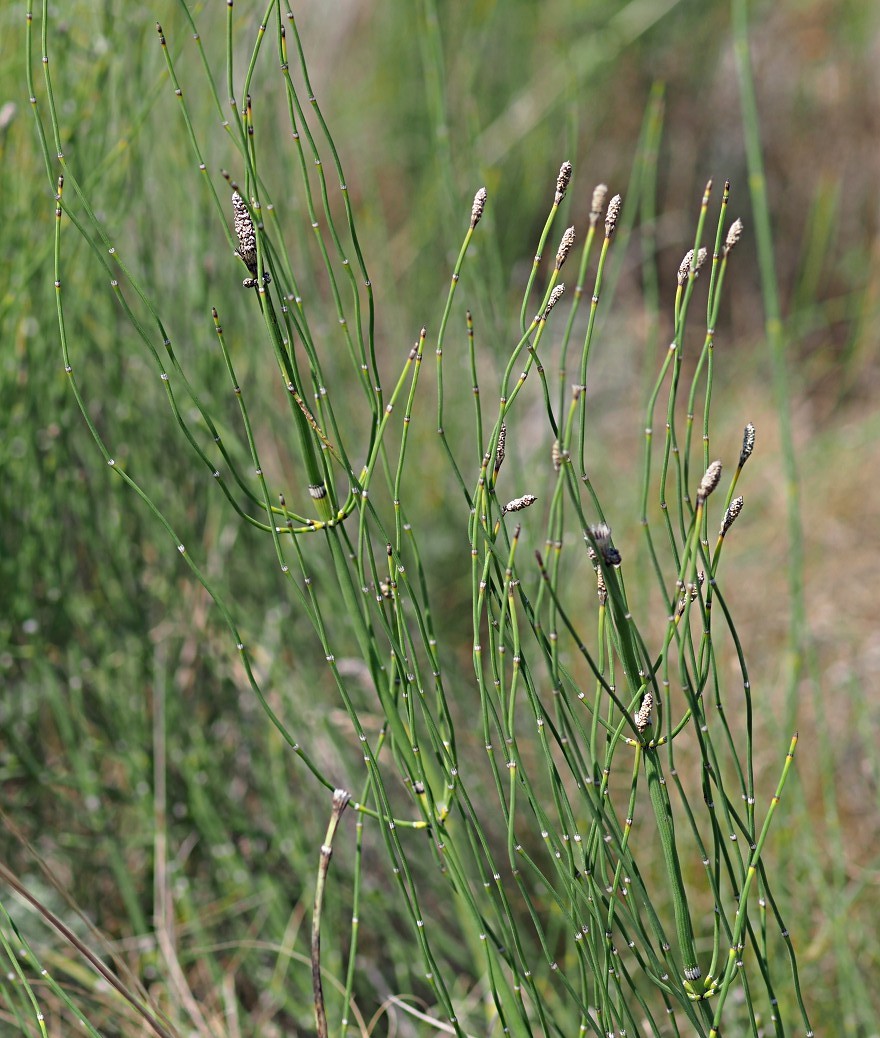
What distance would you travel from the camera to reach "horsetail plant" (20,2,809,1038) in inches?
24.9

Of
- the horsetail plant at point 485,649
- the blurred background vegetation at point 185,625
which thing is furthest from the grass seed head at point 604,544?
the blurred background vegetation at point 185,625

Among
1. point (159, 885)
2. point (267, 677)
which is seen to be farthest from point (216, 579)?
point (159, 885)

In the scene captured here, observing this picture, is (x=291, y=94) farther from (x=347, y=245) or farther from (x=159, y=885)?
(x=347, y=245)

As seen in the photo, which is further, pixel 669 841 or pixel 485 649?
pixel 485 649

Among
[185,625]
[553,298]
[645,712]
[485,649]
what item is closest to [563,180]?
[553,298]

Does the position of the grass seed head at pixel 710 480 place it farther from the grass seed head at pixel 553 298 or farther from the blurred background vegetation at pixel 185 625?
the blurred background vegetation at pixel 185 625

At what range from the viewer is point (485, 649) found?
5.95ft

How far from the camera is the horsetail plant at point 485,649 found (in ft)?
2.07

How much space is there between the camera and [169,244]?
153 centimetres

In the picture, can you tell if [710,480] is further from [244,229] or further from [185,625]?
[185,625]

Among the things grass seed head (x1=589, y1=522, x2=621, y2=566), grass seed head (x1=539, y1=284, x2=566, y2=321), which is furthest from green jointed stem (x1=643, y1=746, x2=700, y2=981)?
grass seed head (x1=539, y1=284, x2=566, y2=321)

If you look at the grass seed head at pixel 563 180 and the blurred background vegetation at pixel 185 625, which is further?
the blurred background vegetation at pixel 185 625

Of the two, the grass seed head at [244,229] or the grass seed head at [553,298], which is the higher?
the grass seed head at [244,229]

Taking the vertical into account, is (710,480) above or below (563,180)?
below
